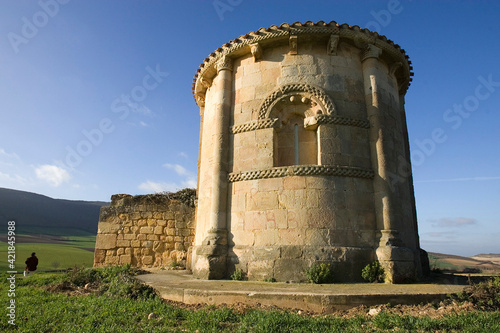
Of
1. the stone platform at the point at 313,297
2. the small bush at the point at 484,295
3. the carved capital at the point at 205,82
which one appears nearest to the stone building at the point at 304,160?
the carved capital at the point at 205,82

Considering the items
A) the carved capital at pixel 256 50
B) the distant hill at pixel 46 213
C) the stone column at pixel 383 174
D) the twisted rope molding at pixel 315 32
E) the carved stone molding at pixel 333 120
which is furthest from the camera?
the distant hill at pixel 46 213

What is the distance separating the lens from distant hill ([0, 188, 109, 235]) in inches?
2293

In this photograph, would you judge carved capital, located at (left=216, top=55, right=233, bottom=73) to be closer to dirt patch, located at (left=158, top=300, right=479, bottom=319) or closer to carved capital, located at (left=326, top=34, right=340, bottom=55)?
carved capital, located at (left=326, top=34, right=340, bottom=55)

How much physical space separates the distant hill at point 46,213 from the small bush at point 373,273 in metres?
53.9

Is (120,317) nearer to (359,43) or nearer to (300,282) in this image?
(300,282)

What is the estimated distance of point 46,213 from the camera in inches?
2689

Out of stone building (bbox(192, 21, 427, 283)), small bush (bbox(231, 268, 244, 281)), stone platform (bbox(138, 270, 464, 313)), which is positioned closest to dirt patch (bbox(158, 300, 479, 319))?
stone platform (bbox(138, 270, 464, 313))

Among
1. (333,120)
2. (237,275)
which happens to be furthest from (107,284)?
(333,120)

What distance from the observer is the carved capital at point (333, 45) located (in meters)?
8.55

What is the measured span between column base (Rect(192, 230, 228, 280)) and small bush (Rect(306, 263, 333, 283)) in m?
2.08

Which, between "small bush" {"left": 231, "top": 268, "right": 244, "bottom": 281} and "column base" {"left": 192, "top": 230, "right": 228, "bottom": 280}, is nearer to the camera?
"small bush" {"left": 231, "top": 268, "right": 244, "bottom": 281}

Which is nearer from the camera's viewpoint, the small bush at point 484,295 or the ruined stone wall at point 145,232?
the small bush at point 484,295

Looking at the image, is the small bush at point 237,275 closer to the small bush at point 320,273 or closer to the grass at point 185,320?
the small bush at point 320,273

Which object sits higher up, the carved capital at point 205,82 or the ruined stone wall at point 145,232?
the carved capital at point 205,82
